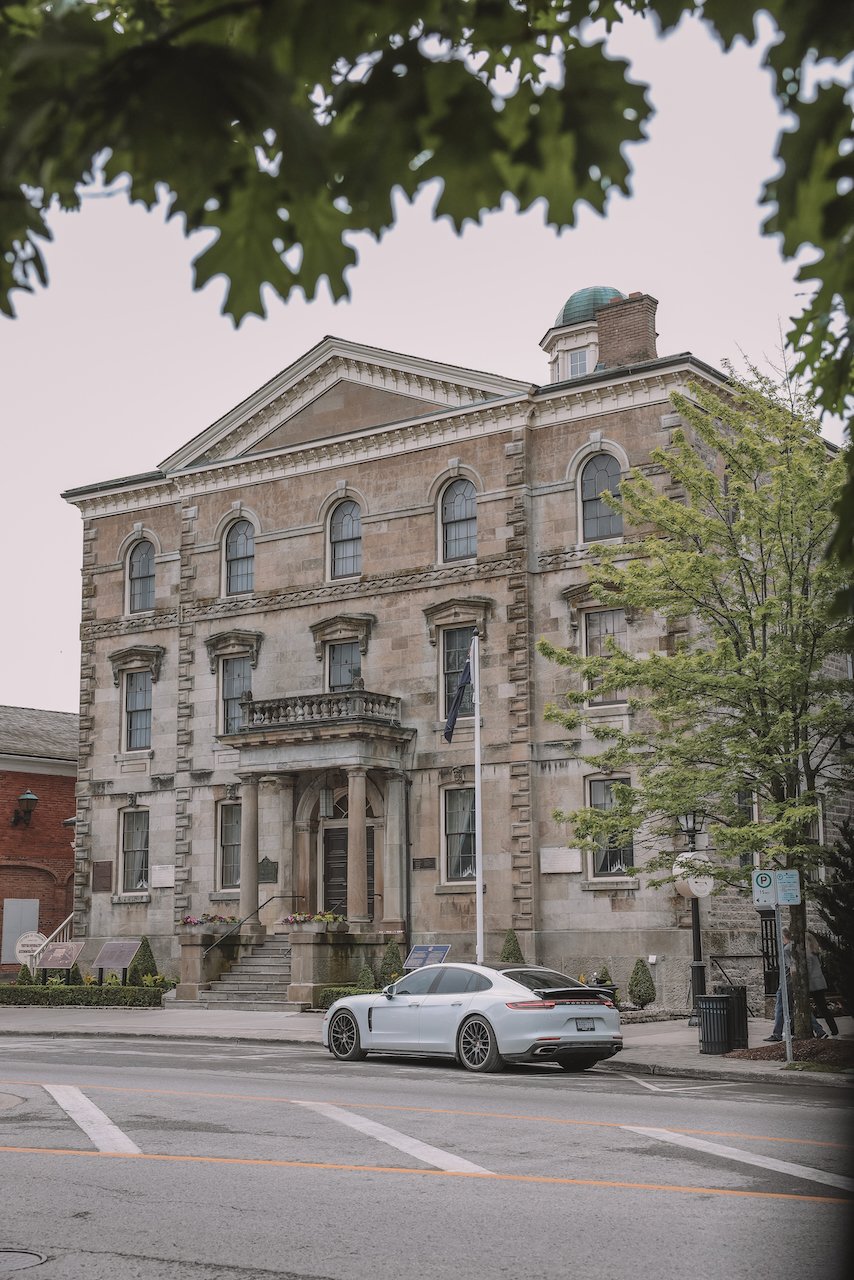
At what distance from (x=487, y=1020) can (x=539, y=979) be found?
38.5 inches

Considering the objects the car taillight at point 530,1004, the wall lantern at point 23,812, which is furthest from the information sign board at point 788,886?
the wall lantern at point 23,812

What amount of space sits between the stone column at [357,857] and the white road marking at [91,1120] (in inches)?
636

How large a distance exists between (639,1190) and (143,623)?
32.0 metres

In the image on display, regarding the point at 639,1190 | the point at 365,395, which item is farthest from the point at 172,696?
the point at 639,1190

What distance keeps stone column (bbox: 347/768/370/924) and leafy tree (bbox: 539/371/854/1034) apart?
10.8 meters

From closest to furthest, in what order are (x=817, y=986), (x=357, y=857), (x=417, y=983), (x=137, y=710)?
(x=417, y=983) → (x=817, y=986) → (x=357, y=857) → (x=137, y=710)

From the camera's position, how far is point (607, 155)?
332 cm

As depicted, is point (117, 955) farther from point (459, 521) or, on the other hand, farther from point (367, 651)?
point (459, 521)

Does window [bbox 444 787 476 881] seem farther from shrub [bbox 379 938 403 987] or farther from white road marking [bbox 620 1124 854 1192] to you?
white road marking [bbox 620 1124 854 1192]

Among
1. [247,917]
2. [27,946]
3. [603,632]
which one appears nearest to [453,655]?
[603,632]

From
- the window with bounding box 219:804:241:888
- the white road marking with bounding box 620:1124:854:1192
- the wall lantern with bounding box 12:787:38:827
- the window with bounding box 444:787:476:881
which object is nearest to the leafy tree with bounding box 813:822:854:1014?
the white road marking with bounding box 620:1124:854:1192

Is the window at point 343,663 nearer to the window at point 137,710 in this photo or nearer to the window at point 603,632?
the window at point 603,632

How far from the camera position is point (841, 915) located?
63.2 feet

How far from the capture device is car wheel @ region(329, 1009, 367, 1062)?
68.5ft
